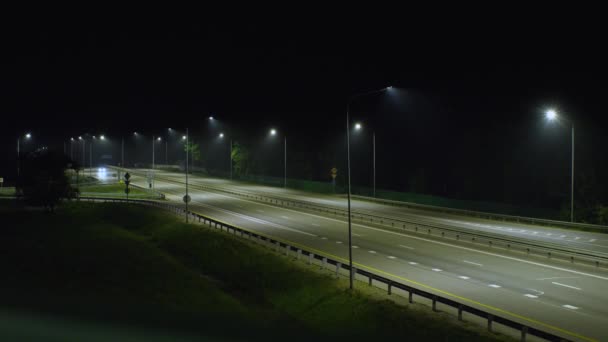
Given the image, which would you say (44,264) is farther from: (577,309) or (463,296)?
(577,309)

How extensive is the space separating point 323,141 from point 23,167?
189 ft

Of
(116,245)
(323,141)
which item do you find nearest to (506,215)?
(116,245)

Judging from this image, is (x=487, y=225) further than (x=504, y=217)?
No

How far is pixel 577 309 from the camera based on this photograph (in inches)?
687

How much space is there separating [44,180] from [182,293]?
38.8m

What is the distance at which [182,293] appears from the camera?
22750 mm

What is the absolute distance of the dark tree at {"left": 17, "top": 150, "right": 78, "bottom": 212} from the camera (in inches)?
2153

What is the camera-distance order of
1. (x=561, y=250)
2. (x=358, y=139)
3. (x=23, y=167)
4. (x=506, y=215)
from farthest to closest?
(x=358, y=139) < (x=23, y=167) < (x=506, y=215) < (x=561, y=250)

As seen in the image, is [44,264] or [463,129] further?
[463,129]

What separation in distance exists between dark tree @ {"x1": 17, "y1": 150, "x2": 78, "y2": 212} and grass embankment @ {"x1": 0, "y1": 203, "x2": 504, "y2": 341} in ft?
38.5

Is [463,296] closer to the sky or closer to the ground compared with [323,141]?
closer to the ground

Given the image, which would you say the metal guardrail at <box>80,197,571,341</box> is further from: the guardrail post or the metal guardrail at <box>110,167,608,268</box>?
the metal guardrail at <box>110,167,608,268</box>

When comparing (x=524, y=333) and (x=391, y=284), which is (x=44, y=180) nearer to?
(x=391, y=284)

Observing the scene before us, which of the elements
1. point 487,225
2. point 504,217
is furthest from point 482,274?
point 504,217
